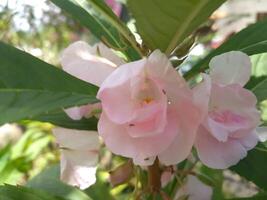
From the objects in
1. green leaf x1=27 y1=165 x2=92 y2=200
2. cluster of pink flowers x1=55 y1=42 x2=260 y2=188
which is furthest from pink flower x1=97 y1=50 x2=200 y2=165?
green leaf x1=27 y1=165 x2=92 y2=200

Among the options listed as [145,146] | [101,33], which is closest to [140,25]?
[145,146]

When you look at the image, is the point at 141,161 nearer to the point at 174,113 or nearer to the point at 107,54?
the point at 174,113

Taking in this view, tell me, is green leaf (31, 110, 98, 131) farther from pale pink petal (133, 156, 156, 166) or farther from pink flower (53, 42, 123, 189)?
pale pink petal (133, 156, 156, 166)

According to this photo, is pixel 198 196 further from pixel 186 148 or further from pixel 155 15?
pixel 155 15

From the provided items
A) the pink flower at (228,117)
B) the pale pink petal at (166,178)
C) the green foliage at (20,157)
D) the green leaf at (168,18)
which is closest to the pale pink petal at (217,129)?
the pink flower at (228,117)

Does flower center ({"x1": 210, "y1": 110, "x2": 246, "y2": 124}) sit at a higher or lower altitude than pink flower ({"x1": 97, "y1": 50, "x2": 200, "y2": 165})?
lower
